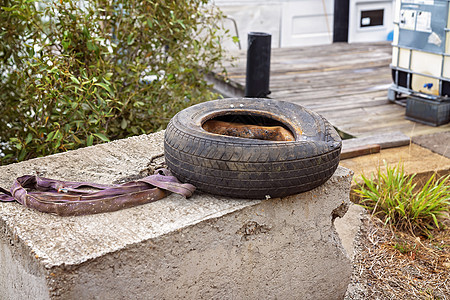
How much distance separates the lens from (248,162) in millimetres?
2051

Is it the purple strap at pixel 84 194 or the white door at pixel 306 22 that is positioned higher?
the white door at pixel 306 22

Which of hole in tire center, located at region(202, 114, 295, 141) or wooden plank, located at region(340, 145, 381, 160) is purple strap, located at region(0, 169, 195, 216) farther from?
wooden plank, located at region(340, 145, 381, 160)

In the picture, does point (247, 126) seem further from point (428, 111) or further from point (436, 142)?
point (428, 111)

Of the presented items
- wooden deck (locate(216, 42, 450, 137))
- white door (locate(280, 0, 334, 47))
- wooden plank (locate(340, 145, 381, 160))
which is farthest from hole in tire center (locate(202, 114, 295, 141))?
white door (locate(280, 0, 334, 47))

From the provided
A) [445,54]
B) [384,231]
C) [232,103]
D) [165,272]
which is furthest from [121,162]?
[445,54]

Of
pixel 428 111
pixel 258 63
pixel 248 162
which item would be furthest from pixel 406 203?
pixel 258 63

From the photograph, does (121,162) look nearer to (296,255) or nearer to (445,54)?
(296,255)

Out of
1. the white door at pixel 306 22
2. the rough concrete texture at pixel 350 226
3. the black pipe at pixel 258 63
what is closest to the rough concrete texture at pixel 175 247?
the rough concrete texture at pixel 350 226

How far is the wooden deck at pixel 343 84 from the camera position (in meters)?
4.63

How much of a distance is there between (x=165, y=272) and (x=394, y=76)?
372cm

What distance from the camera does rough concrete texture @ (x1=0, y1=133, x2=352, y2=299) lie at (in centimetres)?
186

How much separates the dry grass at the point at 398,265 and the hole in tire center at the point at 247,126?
0.86m

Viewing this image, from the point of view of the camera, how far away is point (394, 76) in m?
5.07

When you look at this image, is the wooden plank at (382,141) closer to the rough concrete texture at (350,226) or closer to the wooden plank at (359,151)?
the wooden plank at (359,151)
